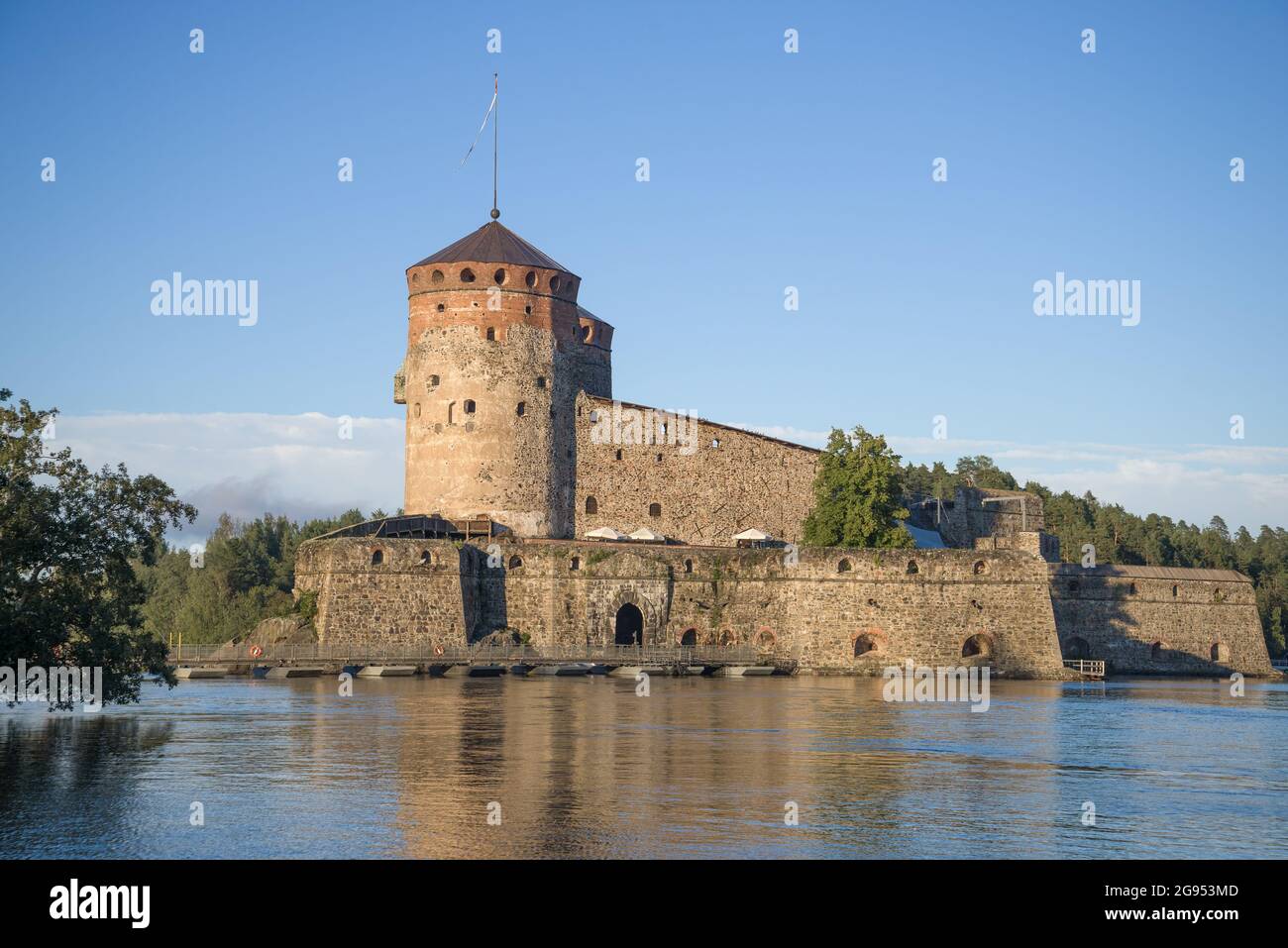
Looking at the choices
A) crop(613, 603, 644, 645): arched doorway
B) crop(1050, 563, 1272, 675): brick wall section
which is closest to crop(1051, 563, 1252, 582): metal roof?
crop(1050, 563, 1272, 675): brick wall section

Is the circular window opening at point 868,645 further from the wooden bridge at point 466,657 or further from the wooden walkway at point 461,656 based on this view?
the wooden walkway at point 461,656

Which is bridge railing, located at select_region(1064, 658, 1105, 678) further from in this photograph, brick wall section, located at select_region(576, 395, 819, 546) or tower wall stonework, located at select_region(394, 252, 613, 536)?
tower wall stonework, located at select_region(394, 252, 613, 536)

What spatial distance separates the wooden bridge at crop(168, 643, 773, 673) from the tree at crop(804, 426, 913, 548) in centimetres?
594

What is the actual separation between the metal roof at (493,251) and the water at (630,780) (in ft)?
71.1

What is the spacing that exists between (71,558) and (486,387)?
90.8ft

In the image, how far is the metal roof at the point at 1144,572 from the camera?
57.1m

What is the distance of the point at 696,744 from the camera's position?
85.3ft

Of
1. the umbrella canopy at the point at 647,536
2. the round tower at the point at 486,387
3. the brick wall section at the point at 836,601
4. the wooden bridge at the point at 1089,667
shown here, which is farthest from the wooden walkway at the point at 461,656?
the wooden bridge at the point at 1089,667

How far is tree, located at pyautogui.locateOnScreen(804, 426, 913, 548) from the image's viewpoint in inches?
2100

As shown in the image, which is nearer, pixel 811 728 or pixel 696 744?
pixel 696 744

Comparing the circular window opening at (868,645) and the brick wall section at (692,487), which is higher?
A: the brick wall section at (692,487)

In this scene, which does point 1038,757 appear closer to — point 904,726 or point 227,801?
point 904,726
